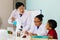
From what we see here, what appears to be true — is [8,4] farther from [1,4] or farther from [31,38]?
[31,38]

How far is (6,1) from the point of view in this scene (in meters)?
1.29

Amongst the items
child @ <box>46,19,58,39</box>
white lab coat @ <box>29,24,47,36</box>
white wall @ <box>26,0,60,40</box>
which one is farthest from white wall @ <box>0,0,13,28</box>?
child @ <box>46,19,58,39</box>

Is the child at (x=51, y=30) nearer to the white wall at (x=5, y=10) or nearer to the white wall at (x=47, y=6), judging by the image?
the white wall at (x=47, y=6)

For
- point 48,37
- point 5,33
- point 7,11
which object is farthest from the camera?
point 7,11

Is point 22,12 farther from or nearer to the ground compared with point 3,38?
farther from the ground

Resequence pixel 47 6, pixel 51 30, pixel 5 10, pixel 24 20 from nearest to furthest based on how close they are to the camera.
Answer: pixel 51 30 → pixel 24 20 → pixel 47 6 → pixel 5 10

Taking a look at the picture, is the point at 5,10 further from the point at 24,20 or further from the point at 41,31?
the point at 41,31

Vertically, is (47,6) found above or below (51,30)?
above

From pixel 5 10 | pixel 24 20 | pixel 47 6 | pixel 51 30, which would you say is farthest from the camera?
pixel 5 10

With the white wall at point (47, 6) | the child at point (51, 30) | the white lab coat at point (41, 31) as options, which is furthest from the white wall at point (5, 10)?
the child at point (51, 30)

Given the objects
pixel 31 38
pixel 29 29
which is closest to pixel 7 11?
pixel 29 29

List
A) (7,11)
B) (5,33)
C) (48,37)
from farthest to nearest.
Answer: (7,11)
(5,33)
(48,37)

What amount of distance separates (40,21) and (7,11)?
46 cm

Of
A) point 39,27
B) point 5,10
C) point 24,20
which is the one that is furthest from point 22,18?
point 5,10
